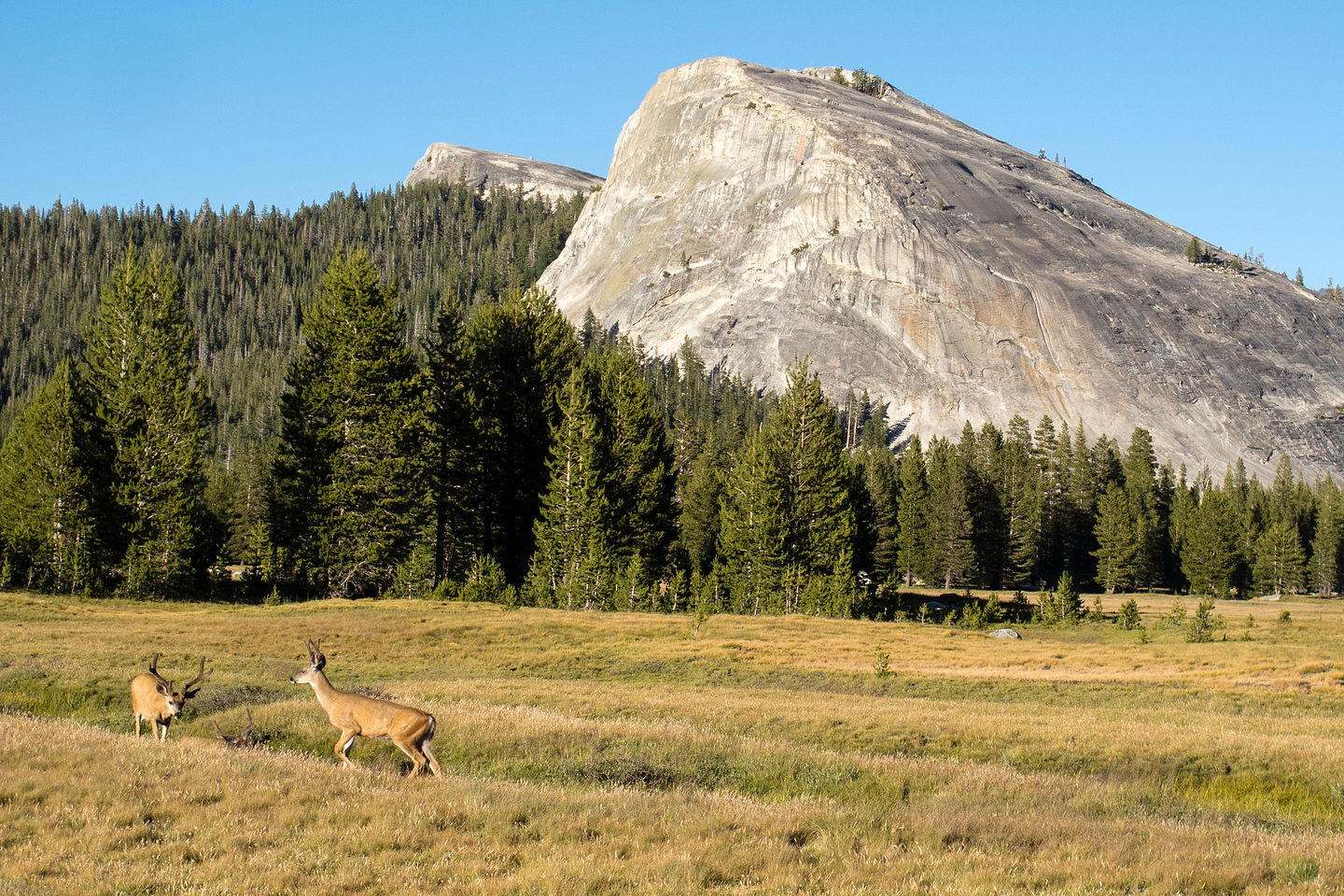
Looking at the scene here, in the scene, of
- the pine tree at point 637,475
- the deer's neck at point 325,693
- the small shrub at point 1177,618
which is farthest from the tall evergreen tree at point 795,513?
the deer's neck at point 325,693

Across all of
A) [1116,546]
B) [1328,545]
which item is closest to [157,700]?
[1116,546]

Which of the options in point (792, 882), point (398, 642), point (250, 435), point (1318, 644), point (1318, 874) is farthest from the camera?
point (250, 435)

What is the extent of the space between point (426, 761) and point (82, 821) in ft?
13.8

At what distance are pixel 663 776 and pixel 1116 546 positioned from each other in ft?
282

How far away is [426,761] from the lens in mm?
12898

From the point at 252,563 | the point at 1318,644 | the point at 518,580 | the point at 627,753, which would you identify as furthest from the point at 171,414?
the point at 1318,644

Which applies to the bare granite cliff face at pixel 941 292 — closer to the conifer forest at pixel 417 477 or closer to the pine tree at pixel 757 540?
the conifer forest at pixel 417 477

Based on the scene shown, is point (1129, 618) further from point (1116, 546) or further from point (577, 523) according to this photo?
point (1116, 546)

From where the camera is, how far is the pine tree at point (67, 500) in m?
40.6

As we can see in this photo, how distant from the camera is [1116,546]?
8950 centimetres

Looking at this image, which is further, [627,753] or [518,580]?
[518,580]

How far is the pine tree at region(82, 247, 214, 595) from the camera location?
136 ft

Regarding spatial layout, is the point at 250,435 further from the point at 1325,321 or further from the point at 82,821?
the point at 1325,321

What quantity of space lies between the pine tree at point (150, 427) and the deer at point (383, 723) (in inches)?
1287
